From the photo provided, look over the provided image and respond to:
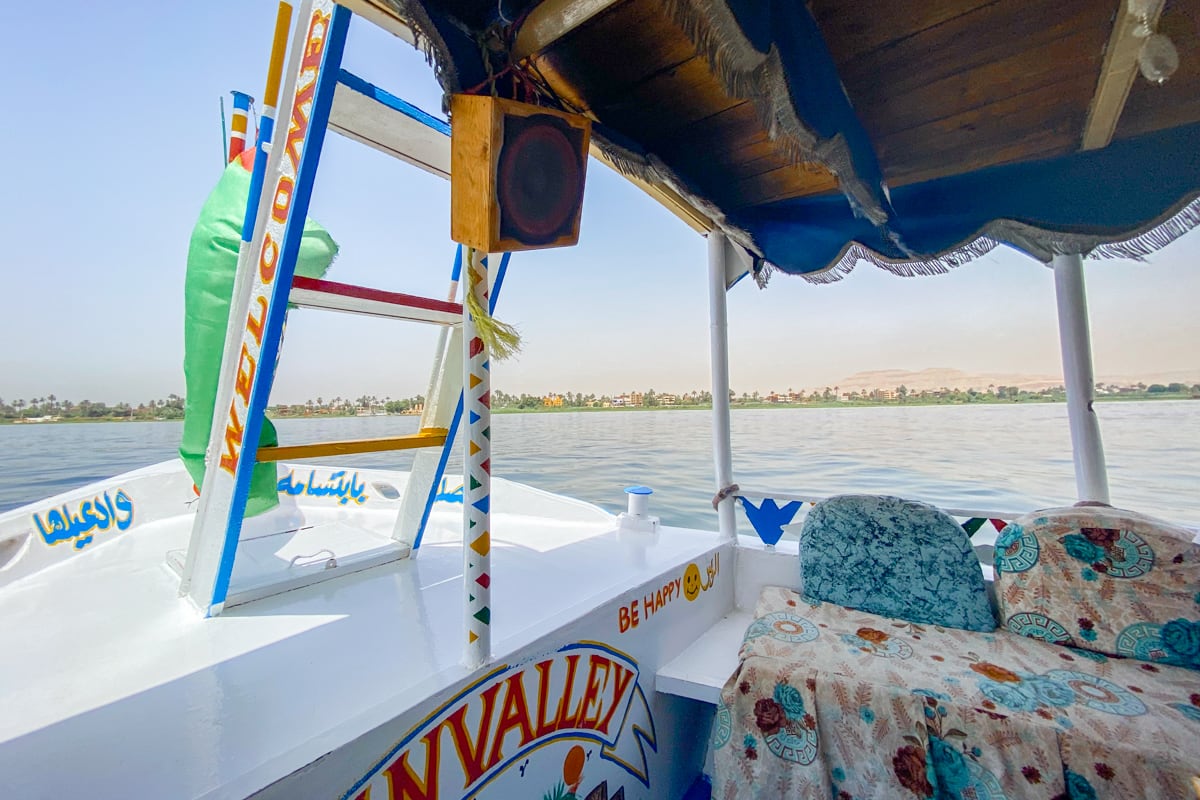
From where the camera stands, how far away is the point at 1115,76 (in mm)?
1231

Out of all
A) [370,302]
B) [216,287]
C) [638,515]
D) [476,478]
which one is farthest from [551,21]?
[638,515]

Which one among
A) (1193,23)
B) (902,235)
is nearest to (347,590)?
(902,235)

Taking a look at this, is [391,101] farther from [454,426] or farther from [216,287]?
[454,426]

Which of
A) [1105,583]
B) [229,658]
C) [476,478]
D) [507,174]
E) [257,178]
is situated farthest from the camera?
[1105,583]

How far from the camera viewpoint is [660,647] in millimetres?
1702

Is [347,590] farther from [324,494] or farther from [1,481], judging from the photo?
[1,481]

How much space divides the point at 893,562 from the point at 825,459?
5139mm

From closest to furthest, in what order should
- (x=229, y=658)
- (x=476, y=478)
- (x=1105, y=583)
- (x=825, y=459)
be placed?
(x=476, y=478), (x=229, y=658), (x=1105, y=583), (x=825, y=459)

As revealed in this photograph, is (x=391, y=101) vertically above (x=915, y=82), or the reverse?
(x=915, y=82)

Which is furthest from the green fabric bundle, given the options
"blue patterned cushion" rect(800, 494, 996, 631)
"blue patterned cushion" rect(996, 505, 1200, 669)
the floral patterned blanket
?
"blue patterned cushion" rect(996, 505, 1200, 669)

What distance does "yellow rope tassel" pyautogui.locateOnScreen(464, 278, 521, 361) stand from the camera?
3.13 ft

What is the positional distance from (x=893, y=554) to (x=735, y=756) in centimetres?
99

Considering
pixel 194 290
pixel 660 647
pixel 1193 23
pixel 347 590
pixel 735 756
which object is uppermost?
pixel 1193 23

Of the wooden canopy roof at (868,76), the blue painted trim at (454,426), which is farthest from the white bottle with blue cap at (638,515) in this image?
the wooden canopy roof at (868,76)
